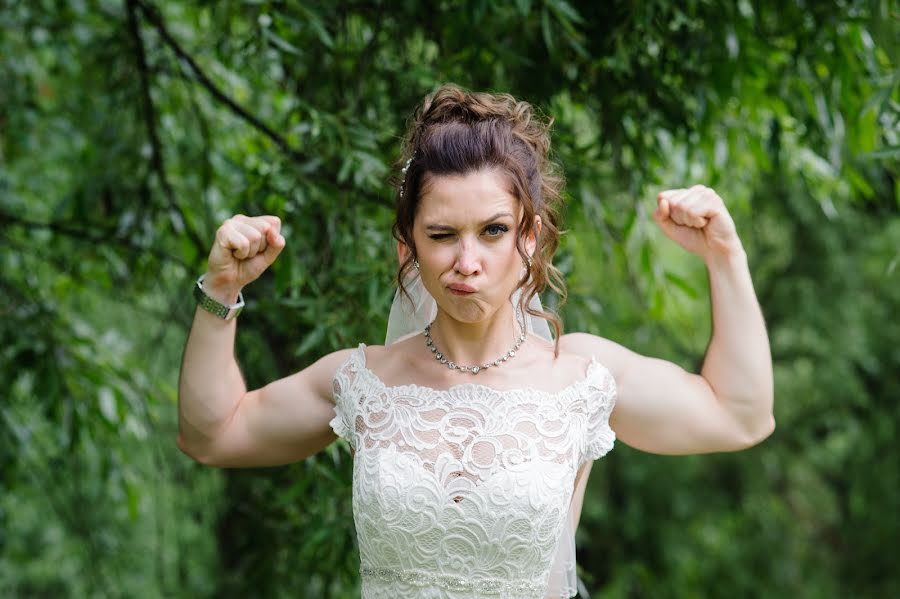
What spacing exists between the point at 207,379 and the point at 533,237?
2.19 feet

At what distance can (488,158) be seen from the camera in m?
1.95

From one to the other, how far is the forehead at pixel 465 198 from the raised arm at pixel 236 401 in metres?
0.29

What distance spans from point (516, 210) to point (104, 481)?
7.57 feet

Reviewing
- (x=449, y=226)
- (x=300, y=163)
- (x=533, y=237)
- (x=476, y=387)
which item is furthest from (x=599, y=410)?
(x=300, y=163)

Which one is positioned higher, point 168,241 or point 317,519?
point 168,241

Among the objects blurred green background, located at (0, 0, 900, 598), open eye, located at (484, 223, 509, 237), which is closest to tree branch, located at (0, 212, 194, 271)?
blurred green background, located at (0, 0, 900, 598)

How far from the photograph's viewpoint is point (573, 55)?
118 inches

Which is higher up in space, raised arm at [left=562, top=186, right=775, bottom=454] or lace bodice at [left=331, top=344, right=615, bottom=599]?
raised arm at [left=562, top=186, right=775, bottom=454]

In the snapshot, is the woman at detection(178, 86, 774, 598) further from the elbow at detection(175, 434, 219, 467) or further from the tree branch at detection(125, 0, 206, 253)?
the tree branch at detection(125, 0, 206, 253)

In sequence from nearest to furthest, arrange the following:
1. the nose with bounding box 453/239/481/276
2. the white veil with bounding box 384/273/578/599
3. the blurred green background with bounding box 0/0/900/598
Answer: the nose with bounding box 453/239/481/276
the white veil with bounding box 384/273/578/599
the blurred green background with bounding box 0/0/900/598

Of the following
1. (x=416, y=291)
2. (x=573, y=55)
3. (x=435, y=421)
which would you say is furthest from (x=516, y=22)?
(x=435, y=421)

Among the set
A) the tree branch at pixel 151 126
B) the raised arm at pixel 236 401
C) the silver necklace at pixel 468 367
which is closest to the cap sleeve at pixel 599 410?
the silver necklace at pixel 468 367

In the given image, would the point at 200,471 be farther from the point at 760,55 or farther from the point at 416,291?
the point at 760,55

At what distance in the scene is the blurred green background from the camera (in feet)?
9.52
